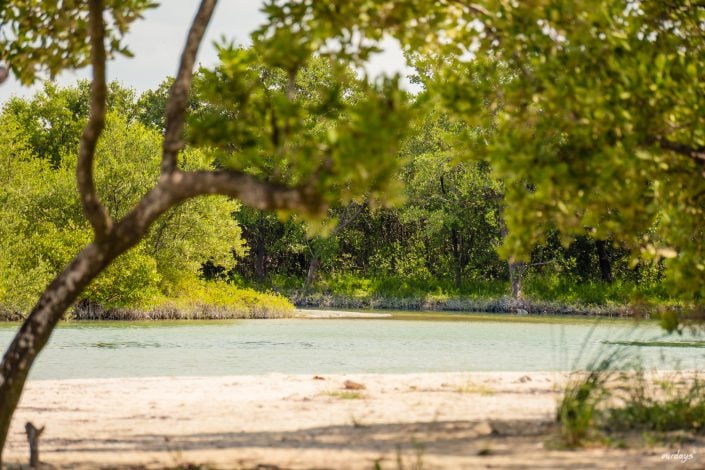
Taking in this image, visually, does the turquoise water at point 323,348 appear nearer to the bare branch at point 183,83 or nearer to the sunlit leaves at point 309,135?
the sunlit leaves at point 309,135

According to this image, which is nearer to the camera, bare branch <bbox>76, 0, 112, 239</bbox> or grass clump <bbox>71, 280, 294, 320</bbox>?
bare branch <bbox>76, 0, 112, 239</bbox>

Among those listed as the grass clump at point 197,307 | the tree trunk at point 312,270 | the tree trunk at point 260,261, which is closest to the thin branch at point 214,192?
the grass clump at point 197,307

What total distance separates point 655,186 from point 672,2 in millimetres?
2140

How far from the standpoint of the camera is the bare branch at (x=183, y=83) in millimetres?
7445

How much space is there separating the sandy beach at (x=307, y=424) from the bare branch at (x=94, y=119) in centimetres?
219

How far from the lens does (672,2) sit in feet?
32.7

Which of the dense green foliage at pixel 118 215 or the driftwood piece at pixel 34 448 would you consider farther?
the dense green foliage at pixel 118 215

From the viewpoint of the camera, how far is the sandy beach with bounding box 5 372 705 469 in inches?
304

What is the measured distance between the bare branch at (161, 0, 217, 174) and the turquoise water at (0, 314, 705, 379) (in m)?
8.54

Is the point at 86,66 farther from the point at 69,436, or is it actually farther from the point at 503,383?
the point at 503,383

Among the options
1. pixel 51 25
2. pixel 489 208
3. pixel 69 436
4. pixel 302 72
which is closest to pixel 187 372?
pixel 69 436

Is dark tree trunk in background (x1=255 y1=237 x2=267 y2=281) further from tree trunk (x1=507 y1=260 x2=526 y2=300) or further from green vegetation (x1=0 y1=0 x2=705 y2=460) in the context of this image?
green vegetation (x1=0 y1=0 x2=705 y2=460)

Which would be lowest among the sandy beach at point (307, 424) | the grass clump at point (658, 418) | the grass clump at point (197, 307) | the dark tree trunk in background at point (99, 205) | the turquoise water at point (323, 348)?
the turquoise water at point (323, 348)

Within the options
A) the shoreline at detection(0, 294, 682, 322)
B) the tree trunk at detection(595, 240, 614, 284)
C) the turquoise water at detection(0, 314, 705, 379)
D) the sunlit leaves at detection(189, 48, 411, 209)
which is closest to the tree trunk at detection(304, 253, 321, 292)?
the shoreline at detection(0, 294, 682, 322)
